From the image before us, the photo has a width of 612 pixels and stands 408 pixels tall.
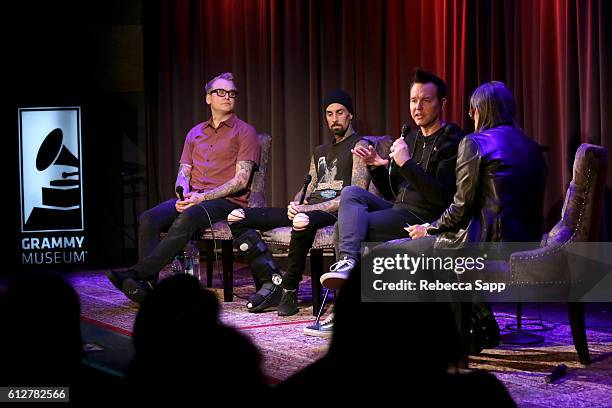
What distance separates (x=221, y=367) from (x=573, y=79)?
3.83 metres

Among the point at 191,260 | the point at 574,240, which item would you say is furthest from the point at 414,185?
the point at 191,260

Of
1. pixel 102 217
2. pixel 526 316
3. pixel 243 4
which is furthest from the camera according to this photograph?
pixel 102 217

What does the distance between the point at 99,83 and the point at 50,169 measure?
105 centimetres

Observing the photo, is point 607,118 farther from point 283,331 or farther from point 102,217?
point 102,217

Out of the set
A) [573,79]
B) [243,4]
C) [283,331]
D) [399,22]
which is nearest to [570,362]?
[283,331]

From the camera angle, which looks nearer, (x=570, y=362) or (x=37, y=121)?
(x=570, y=362)

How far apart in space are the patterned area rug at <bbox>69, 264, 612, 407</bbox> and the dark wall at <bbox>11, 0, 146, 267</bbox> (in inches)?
73.8

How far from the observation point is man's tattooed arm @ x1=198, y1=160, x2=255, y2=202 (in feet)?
17.5

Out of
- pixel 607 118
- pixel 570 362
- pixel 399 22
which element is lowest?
pixel 570 362

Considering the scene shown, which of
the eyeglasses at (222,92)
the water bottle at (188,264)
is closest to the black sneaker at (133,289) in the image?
the water bottle at (188,264)

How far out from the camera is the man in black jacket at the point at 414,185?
4.12m

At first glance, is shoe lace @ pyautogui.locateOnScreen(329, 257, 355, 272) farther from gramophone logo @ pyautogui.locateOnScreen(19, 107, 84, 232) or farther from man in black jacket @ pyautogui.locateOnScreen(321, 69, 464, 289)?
gramophone logo @ pyautogui.locateOnScreen(19, 107, 84, 232)

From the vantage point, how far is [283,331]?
14.3 feet

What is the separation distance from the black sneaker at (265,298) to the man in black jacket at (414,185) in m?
0.89
